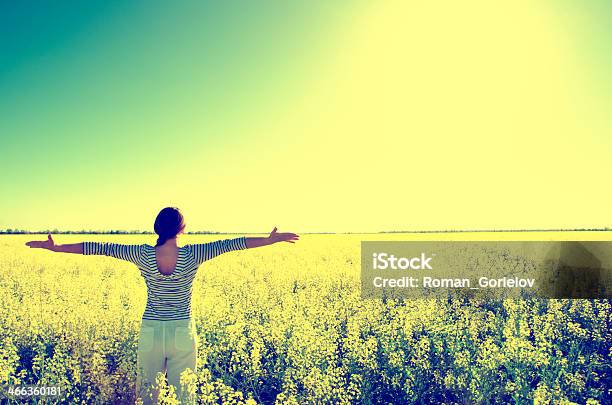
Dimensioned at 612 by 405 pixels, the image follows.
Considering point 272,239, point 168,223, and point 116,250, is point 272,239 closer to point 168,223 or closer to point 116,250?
point 168,223

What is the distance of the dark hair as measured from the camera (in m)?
4.20

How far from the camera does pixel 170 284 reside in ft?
14.3

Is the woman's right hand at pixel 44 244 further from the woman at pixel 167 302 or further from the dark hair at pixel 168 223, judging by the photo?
the dark hair at pixel 168 223

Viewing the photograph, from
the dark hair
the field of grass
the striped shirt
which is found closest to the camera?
the dark hair

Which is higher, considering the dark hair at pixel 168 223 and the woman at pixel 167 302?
the dark hair at pixel 168 223

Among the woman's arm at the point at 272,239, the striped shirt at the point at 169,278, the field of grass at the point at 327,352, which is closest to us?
the striped shirt at the point at 169,278

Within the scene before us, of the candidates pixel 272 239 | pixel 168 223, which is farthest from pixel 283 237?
pixel 168 223

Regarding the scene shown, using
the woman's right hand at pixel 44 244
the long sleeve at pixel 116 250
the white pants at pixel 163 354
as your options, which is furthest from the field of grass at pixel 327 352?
the woman's right hand at pixel 44 244

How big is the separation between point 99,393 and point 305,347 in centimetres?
235

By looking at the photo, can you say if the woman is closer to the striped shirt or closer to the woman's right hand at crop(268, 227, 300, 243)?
the striped shirt

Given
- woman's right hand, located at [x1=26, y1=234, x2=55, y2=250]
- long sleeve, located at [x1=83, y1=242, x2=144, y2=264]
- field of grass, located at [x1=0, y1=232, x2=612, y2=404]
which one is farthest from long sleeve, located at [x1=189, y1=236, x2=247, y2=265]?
woman's right hand, located at [x1=26, y1=234, x2=55, y2=250]

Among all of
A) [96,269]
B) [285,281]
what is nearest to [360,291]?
[285,281]

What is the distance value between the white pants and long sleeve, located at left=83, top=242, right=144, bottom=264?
0.59 m

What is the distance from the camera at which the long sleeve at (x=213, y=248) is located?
442 cm
